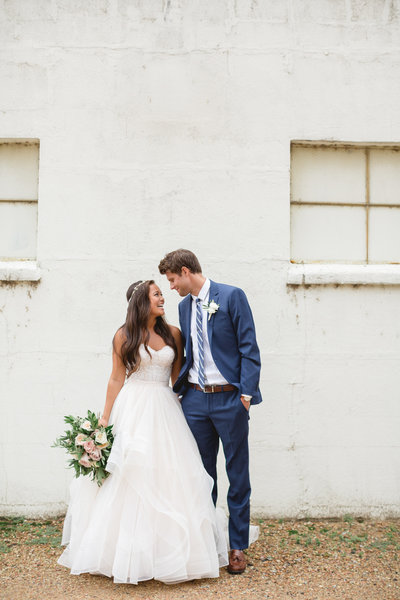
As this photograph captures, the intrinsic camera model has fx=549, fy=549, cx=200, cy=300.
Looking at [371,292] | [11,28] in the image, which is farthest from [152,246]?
[11,28]

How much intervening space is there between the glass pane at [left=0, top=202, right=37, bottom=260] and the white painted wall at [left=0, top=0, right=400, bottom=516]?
251 mm

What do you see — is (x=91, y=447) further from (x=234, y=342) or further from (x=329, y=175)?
(x=329, y=175)

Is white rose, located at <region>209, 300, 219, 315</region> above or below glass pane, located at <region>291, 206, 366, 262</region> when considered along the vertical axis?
below

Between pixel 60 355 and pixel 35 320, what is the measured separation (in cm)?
38

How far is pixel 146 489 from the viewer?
11.6 feet

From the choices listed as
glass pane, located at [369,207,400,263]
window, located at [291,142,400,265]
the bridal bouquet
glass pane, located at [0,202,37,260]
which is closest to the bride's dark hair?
the bridal bouquet

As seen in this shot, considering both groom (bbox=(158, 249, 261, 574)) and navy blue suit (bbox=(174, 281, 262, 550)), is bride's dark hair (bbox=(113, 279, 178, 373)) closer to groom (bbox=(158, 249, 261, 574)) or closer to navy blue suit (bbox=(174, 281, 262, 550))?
groom (bbox=(158, 249, 261, 574))

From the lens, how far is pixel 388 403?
16.1ft

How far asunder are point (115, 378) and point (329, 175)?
279cm

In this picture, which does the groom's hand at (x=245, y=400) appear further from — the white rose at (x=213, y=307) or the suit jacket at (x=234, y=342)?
the white rose at (x=213, y=307)

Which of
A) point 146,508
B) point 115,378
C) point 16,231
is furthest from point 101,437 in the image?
point 16,231

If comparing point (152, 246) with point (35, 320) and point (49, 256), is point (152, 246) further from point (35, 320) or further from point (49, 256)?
point (35, 320)

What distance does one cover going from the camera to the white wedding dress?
3.46 m

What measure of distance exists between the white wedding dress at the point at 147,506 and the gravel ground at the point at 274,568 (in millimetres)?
129
